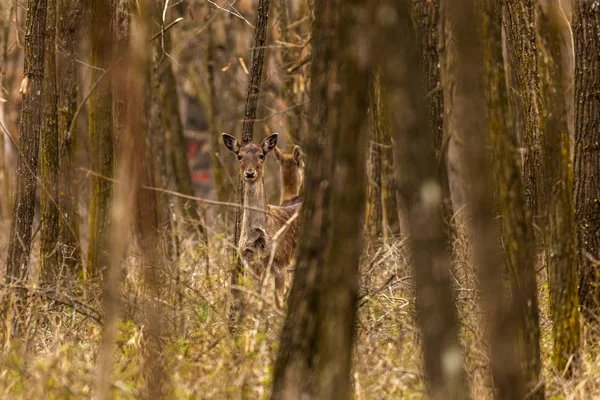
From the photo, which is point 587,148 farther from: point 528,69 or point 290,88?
point 290,88

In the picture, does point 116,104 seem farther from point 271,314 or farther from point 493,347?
point 493,347

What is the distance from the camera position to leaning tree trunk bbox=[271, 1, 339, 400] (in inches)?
241

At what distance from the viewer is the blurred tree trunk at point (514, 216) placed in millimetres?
6500

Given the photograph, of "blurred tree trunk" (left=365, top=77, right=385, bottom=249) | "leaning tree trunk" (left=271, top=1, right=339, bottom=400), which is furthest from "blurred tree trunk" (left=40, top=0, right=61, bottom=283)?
"leaning tree trunk" (left=271, top=1, right=339, bottom=400)

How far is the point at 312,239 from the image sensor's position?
614 cm

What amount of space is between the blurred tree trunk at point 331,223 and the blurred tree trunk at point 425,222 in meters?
0.29

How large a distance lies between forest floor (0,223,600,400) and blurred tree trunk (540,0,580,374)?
242 mm

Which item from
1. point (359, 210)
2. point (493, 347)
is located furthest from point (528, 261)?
point (359, 210)

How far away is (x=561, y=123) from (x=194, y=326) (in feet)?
10.6

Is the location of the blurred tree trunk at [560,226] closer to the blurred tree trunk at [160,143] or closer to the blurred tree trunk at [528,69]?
the blurred tree trunk at [528,69]

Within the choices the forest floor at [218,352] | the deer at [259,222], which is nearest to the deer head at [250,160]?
the deer at [259,222]

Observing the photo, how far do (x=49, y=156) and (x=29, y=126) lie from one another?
84 cm

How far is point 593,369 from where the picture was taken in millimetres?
7910

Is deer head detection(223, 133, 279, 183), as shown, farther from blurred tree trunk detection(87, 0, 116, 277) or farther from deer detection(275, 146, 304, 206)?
deer detection(275, 146, 304, 206)
